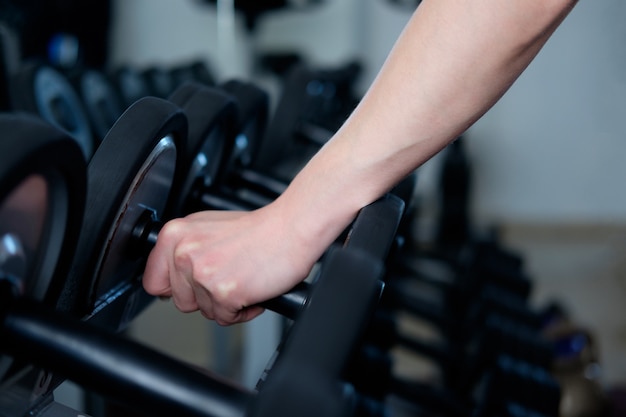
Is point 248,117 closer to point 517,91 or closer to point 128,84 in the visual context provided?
point 128,84

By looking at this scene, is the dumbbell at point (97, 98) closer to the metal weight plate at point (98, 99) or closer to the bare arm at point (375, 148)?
the metal weight plate at point (98, 99)

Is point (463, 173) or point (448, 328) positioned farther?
point (463, 173)

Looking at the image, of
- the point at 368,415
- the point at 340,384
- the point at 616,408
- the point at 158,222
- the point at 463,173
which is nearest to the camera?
the point at 340,384

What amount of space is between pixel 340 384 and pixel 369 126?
0.97ft

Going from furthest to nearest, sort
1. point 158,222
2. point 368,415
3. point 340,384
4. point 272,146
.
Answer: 1. point 272,146
2. point 368,415
3. point 158,222
4. point 340,384

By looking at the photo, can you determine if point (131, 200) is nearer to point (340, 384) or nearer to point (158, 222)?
point (158, 222)

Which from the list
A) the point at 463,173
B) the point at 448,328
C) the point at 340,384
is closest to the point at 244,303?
the point at 340,384

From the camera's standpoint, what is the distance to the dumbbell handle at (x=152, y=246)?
2.14ft

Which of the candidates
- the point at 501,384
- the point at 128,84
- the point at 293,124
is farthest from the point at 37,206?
the point at 128,84

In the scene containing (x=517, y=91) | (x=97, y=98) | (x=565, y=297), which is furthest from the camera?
(x=517, y=91)

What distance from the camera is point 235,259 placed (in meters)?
0.65

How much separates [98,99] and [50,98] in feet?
0.71

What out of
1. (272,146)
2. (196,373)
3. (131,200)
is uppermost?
(272,146)

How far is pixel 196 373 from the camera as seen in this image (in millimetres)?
466
